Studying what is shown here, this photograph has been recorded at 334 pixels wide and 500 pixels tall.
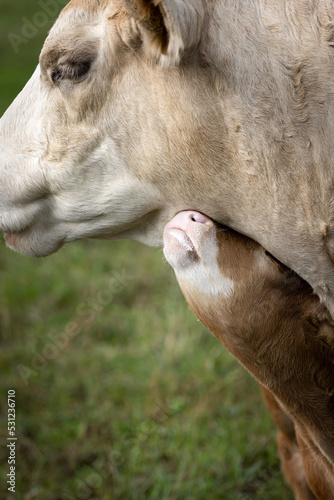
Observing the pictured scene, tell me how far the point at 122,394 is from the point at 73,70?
8.41ft

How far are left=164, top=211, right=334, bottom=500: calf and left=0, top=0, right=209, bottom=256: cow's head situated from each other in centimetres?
18

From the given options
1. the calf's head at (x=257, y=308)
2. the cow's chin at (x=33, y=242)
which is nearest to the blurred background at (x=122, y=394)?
the cow's chin at (x=33, y=242)

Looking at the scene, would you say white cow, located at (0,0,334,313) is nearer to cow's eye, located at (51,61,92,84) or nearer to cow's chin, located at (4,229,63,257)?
cow's eye, located at (51,61,92,84)

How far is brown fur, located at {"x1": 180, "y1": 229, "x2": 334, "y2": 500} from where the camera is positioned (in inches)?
68.5

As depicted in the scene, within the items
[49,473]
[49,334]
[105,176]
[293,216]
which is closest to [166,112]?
[105,176]

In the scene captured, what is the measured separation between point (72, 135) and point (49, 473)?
7.08 ft

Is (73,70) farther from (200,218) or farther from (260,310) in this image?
(260,310)

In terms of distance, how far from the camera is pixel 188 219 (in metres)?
1.78

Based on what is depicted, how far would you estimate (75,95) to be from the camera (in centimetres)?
187

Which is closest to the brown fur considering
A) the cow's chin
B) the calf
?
the calf

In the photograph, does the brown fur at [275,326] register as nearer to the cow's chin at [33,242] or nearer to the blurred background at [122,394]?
the cow's chin at [33,242]

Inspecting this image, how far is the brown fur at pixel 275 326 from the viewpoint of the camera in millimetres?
1740

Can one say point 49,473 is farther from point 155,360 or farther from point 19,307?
point 19,307

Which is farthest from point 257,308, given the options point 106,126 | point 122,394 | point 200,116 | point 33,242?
point 122,394
